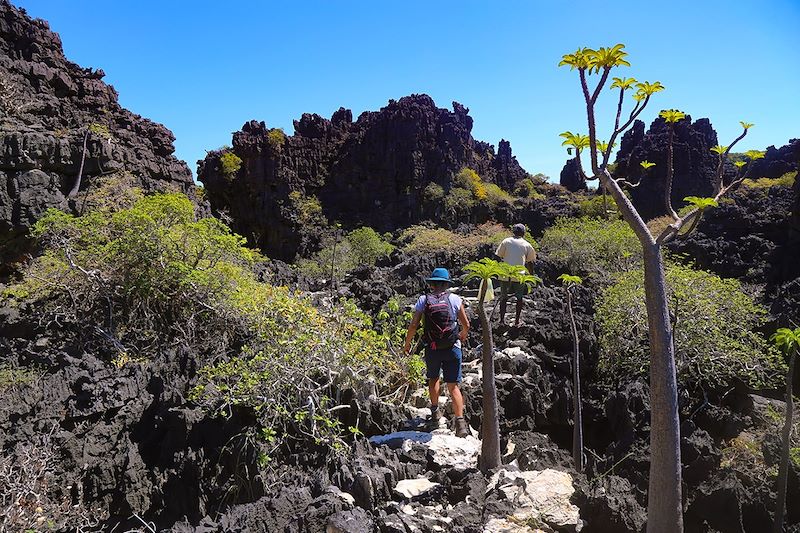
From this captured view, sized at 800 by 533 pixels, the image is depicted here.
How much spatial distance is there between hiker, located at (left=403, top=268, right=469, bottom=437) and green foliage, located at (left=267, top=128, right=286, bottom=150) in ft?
99.0

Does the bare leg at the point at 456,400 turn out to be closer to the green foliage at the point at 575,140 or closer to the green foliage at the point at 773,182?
the green foliage at the point at 575,140

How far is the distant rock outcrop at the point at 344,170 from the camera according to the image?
3192cm

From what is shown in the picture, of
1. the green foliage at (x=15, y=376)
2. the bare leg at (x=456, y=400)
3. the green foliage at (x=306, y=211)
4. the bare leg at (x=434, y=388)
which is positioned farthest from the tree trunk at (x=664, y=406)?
the green foliage at (x=306, y=211)

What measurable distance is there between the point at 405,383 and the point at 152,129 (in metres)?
19.0

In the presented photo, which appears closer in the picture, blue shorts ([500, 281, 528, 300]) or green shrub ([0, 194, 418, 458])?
green shrub ([0, 194, 418, 458])

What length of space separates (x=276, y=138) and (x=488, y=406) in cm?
3148

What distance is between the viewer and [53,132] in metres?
14.7

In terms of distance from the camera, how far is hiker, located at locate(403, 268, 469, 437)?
163 inches

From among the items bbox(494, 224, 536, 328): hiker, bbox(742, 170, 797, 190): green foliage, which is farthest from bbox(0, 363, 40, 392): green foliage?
bbox(742, 170, 797, 190): green foliage

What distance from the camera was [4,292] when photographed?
26.1ft

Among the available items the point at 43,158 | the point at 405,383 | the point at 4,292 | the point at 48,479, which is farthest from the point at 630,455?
the point at 43,158

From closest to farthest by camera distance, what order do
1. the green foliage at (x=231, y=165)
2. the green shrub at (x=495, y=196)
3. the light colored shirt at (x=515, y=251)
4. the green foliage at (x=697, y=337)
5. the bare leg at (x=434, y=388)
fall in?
the bare leg at (x=434, y=388) < the green foliage at (x=697, y=337) < the light colored shirt at (x=515, y=251) < the green foliage at (x=231, y=165) < the green shrub at (x=495, y=196)

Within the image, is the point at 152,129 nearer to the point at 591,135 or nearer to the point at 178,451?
the point at 178,451

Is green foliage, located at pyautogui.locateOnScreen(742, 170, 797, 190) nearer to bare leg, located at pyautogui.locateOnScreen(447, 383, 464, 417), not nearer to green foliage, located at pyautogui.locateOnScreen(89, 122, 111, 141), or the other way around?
bare leg, located at pyautogui.locateOnScreen(447, 383, 464, 417)
